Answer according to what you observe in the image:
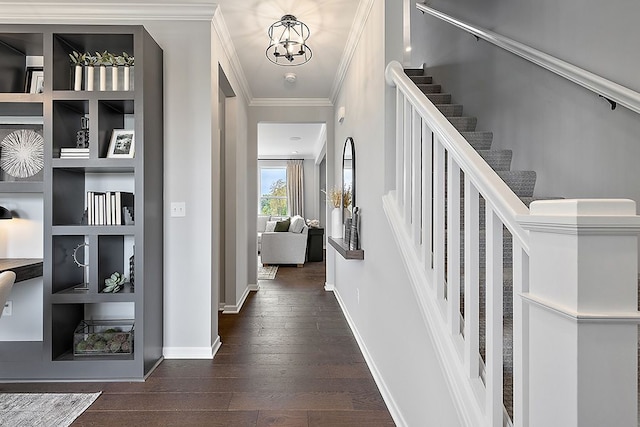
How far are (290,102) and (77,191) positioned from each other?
304cm

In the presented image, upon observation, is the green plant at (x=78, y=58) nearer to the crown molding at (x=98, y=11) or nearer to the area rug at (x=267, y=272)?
the crown molding at (x=98, y=11)

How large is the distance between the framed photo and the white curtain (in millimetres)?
8599

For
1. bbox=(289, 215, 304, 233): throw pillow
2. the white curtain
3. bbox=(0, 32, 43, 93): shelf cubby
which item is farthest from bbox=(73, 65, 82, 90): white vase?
the white curtain

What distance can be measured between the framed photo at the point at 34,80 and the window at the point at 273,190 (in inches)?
342

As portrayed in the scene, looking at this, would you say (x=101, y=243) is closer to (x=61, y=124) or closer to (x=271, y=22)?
(x=61, y=124)

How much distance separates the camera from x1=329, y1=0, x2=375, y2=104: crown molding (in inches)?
111

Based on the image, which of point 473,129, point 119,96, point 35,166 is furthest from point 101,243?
point 473,129

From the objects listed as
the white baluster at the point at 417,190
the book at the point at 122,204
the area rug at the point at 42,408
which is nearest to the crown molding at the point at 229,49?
the book at the point at 122,204

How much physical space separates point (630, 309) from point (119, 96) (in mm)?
2793

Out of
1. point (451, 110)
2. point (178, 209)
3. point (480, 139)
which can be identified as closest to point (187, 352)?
point (178, 209)

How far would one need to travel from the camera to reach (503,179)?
246cm

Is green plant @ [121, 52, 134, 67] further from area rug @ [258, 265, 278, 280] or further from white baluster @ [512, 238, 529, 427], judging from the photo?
area rug @ [258, 265, 278, 280]

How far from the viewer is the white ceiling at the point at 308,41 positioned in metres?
2.91

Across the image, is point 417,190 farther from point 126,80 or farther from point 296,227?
point 296,227
